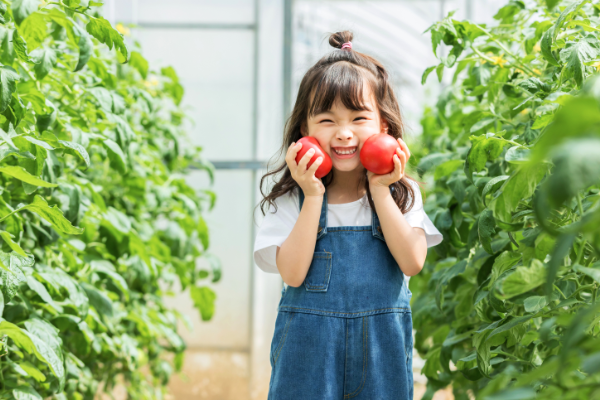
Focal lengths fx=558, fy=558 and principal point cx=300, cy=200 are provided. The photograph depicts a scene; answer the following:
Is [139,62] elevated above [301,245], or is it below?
above

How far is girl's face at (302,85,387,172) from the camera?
110cm

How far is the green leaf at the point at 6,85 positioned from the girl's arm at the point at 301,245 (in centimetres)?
Result: 54

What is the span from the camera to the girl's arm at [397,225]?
1.08 m

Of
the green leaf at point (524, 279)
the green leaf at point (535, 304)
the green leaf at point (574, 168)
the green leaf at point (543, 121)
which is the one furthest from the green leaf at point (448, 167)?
the green leaf at point (574, 168)

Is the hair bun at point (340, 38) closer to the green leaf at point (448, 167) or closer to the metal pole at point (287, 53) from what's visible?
the green leaf at point (448, 167)

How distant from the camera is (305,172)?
1.08 meters

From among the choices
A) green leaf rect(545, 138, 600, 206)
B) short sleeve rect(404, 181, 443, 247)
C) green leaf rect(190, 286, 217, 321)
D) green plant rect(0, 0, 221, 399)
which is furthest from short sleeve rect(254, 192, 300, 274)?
green leaf rect(190, 286, 217, 321)

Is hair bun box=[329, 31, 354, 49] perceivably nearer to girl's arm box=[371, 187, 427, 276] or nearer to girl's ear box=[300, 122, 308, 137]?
girl's ear box=[300, 122, 308, 137]

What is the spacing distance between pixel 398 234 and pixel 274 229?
0.83ft

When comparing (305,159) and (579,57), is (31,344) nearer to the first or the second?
(305,159)

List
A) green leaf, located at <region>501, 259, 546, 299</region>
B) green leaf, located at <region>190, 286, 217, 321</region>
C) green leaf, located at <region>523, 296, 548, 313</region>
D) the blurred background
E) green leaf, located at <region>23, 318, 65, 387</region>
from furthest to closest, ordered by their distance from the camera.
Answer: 1. the blurred background
2. green leaf, located at <region>190, 286, 217, 321</region>
3. green leaf, located at <region>23, 318, 65, 387</region>
4. green leaf, located at <region>523, 296, 548, 313</region>
5. green leaf, located at <region>501, 259, 546, 299</region>

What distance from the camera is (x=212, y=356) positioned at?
116 inches

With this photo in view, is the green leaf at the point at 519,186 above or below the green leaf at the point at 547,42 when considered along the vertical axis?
below

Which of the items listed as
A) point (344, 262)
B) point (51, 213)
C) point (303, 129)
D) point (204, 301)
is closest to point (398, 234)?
point (344, 262)
